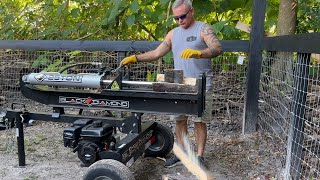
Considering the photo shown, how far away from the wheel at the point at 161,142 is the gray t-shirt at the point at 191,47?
0.72 m

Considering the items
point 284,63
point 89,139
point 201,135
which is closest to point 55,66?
point 89,139

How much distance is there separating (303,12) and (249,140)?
1837 millimetres

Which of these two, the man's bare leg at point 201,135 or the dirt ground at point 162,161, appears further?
the man's bare leg at point 201,135

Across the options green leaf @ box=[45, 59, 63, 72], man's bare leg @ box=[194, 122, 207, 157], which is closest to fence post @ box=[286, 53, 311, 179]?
man's bare leg @ box=[194, 122, 207, 157]

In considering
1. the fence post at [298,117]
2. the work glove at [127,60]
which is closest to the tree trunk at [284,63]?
the fence post at [298,117]

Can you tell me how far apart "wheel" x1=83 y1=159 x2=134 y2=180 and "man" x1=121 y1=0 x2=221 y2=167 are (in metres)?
1.06

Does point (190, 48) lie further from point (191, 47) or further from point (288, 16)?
point (288, 16)

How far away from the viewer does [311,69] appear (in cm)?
297

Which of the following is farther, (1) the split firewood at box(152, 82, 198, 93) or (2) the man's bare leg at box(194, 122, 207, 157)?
(2) the man's bare leg at box(194, 122, 207, 157)

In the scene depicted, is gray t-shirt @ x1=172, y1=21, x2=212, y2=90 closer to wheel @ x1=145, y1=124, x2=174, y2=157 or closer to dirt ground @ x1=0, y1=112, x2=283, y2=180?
wheel @ x1=145, y1=124, x2=174, y2=157

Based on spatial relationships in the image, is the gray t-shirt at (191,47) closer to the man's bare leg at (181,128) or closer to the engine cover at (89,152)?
the man's bare leg at (181,128)

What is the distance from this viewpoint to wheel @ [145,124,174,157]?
4105 millimetres

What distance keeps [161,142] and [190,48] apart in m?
1.17

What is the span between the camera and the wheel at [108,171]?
284 centimetres
